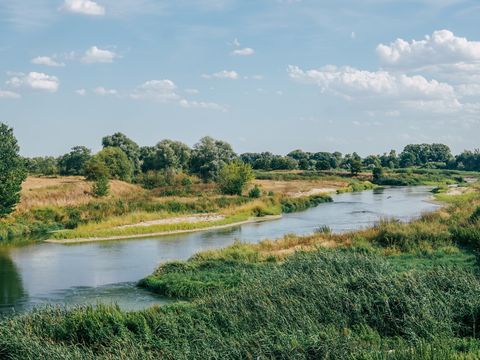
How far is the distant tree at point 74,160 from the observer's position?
9631 centimetres

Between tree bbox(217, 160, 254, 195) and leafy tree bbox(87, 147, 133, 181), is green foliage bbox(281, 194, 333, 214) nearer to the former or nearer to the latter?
tree bbox(217, 160, 254, 195)

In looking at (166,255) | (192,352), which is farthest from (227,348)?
(166,255)

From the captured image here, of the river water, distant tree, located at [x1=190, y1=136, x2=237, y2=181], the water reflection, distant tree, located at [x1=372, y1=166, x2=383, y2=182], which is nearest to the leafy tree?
distant tree, located at [x1=190, y1=136, x2=237, y2=181]

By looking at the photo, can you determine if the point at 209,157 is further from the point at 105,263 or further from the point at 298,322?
the point at 298,322

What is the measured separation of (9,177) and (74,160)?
52914mm

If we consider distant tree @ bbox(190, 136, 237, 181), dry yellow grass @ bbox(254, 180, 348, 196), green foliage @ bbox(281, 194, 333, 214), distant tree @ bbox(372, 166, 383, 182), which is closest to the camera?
green foliage @ bbox(281, 194, 333, 214)

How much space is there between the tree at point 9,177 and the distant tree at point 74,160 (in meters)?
30.6

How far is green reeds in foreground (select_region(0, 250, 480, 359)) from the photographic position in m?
12.8

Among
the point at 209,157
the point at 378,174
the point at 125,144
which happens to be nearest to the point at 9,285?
the point at 209,157

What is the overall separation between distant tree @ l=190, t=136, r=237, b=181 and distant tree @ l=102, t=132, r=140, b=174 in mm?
10875

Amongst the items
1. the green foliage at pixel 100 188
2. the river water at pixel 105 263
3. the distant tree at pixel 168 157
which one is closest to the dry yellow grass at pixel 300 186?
the distant tree at pixel 168 157

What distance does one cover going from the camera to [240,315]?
1599 cm

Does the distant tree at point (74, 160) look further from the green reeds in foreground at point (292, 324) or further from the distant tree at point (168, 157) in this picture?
the green reeds in foreground at point (292, 324)

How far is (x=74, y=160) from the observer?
98312mm
